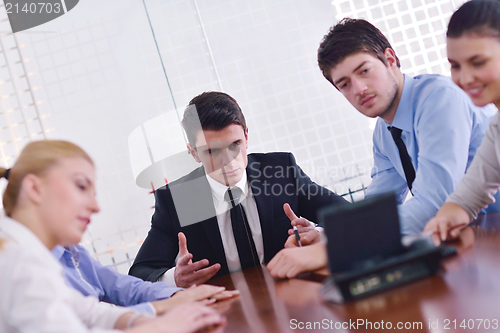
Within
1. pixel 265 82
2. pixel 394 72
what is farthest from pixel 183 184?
pixel 394 72

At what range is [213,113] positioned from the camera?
2.13m

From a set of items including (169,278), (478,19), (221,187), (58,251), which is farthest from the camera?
(221,187)

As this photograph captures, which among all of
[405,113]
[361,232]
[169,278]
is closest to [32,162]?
[361,232]

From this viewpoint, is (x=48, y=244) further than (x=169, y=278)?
No

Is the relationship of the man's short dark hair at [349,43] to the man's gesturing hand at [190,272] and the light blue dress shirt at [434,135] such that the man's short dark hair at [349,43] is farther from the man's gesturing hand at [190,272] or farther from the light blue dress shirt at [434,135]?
the man's gesturing hand at [190,272]

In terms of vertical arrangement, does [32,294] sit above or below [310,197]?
above

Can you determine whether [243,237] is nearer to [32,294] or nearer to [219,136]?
[219,136]

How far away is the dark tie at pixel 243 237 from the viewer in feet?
6.93

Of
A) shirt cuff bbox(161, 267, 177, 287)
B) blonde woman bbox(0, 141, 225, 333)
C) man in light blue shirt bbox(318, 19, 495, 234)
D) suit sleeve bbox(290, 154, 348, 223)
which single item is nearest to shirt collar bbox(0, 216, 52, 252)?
blonde woman bbox(0, 141, 225, 333)

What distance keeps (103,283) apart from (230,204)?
860 millimetres

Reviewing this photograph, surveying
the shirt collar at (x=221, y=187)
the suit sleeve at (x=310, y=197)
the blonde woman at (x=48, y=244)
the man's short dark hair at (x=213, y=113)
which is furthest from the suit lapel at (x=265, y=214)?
the blonde woman at (x=48, y=244)

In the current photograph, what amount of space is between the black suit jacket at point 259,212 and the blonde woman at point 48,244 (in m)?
1.07

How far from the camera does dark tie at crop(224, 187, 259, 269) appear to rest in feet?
6.93

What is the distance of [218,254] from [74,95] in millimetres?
1386
